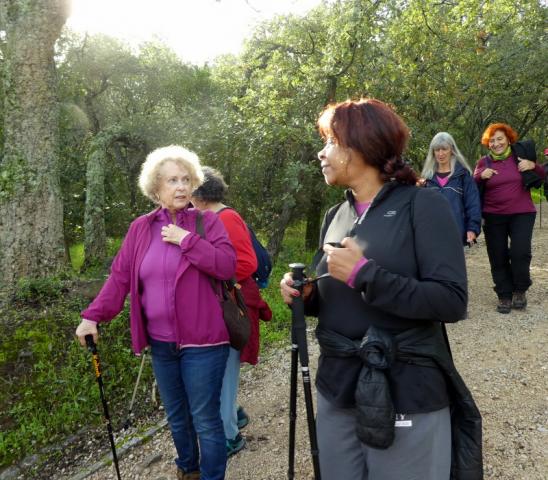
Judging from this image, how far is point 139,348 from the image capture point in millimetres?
2586

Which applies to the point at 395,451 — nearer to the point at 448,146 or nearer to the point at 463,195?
the point at 463,195

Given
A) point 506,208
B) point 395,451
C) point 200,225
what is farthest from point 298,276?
point 506,208

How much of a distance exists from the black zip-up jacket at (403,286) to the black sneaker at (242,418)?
2041 millimetres

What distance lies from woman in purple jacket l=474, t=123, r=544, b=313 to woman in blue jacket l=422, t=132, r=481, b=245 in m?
0.61

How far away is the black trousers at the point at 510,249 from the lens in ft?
18.3

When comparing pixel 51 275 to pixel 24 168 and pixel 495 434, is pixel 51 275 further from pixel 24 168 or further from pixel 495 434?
pixel 495 434

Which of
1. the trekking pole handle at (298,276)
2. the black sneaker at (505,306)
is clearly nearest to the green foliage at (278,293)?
the trekking pole handle at (298,276)

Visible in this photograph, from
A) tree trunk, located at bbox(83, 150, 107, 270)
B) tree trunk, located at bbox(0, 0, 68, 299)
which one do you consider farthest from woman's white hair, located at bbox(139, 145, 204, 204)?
tree trunk, located at bbox(83, 150, 107, 270)

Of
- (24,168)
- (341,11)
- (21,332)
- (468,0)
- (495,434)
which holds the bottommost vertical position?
(495,434)

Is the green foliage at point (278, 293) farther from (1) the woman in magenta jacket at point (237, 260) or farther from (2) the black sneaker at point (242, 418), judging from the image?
(2) the black sneaker at point (242, 418)

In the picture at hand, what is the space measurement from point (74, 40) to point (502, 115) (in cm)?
1570

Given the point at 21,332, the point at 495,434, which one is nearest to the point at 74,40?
the point at 21,332

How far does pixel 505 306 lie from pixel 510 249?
2.44 feet

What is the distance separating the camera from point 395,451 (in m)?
1.70
